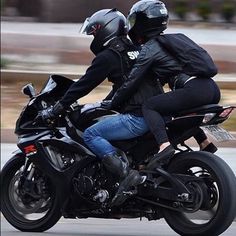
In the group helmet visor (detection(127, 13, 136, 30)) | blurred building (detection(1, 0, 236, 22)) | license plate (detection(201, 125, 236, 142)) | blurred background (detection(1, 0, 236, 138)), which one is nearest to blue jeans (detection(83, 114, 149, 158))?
license plate (detection(201, 125, 236, 142))

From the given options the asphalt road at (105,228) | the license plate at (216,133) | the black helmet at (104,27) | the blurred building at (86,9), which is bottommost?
the blurred building at (86,9)

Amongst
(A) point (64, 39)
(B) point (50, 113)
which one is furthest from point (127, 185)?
(A) point (64, 39)

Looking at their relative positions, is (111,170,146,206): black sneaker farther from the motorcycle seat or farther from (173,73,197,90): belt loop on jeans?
(173,73,197,90): belt loop on jeans

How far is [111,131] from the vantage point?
309 inches

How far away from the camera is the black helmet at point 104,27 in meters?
7.93

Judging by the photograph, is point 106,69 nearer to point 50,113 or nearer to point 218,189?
point 50,113

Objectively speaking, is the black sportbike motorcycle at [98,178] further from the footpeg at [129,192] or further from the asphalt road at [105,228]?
the asphalt road at [105,228]

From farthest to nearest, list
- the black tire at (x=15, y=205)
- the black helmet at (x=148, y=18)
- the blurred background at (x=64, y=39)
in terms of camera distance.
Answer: the blurred background at (x=64, y=39) < the black tire at (x=15, y=205) < the black helmet at (x=148, y=18)

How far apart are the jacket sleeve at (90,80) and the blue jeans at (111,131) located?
283 mm

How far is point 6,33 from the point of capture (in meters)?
20.0

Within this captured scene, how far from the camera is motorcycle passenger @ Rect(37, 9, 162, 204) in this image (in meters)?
7.72

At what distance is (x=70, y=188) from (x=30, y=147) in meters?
0.53

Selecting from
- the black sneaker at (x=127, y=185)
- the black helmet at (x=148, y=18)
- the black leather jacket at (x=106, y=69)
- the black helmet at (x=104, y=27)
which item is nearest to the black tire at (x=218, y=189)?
the black sneaker at (x=127, y=185)

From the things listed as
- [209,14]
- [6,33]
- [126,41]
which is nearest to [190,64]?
[126,41]
